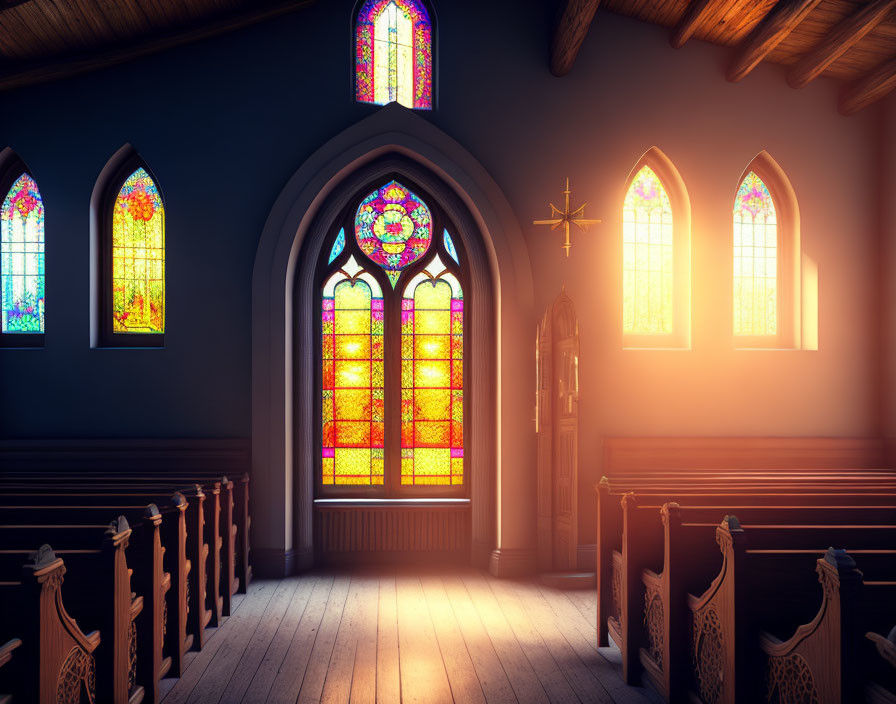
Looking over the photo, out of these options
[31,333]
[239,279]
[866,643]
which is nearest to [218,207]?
[239,279]

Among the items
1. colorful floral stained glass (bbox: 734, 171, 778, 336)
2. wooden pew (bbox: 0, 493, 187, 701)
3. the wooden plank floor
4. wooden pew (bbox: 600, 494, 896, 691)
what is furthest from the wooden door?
wooden pew (bbox: 0, 493, 187, 701)

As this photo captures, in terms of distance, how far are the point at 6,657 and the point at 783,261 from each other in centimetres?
645

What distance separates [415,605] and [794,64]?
5.82 meters

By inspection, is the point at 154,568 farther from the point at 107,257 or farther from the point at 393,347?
the point at 107,257

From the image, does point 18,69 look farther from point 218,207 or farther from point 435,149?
point 435,149

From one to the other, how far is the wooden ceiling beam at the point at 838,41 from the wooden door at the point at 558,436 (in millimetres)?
3028

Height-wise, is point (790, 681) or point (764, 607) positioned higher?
point (764, 607)

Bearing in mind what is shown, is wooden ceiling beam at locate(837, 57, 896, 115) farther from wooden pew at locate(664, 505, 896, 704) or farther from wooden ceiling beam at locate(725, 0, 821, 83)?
wooden pew at locate(664, 505, 896, 704)

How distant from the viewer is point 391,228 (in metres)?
5.84

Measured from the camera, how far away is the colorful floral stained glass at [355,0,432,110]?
5.62 m

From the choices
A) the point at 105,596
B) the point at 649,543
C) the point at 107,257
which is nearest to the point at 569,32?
the point at 649,543

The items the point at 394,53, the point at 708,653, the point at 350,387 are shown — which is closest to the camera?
the point at 708,653

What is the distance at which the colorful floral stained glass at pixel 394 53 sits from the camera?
5.62 meters

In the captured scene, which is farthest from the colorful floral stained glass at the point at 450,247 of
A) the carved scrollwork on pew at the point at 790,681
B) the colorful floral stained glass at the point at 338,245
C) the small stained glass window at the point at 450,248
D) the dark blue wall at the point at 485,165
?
the carved scrollwork on pew at the point at 790,681
